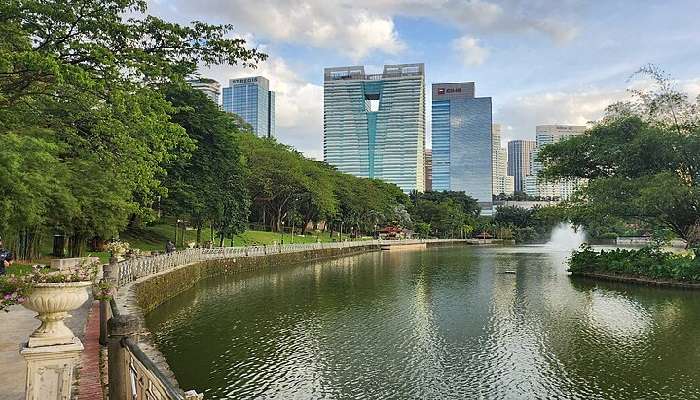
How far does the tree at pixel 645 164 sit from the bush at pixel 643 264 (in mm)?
1891

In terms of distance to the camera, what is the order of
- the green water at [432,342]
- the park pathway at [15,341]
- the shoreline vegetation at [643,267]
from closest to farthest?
the park pathway at [15,341] → the green water at [432,342] → the shoreline vegetation at [643,267]

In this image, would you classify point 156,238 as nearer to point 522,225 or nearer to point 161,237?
point 161,237

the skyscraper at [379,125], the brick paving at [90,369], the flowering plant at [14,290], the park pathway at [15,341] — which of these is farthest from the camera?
the skyscraper at [379,125]

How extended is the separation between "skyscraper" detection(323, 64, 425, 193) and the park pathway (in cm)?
14659

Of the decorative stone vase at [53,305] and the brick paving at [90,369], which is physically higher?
the decorative stone vase at [53,305]

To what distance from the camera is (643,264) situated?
2952cm

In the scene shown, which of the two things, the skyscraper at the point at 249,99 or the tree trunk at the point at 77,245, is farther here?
the skyscraper at the point at 249,99

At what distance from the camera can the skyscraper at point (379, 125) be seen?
518ft

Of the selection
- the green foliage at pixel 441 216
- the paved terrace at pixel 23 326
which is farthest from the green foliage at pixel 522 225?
the paved terrace at pixel 23 326

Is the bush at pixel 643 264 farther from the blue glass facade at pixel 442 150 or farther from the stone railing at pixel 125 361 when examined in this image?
the blue glass facade at pixel 442 150

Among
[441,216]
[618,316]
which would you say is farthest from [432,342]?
[441,216]

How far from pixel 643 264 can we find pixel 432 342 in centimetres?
1972

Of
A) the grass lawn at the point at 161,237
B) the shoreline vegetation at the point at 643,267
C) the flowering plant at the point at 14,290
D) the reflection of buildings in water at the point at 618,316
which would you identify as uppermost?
the flowering plant at the point at 14,290

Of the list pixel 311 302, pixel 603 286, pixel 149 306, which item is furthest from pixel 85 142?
pixel 603 286
